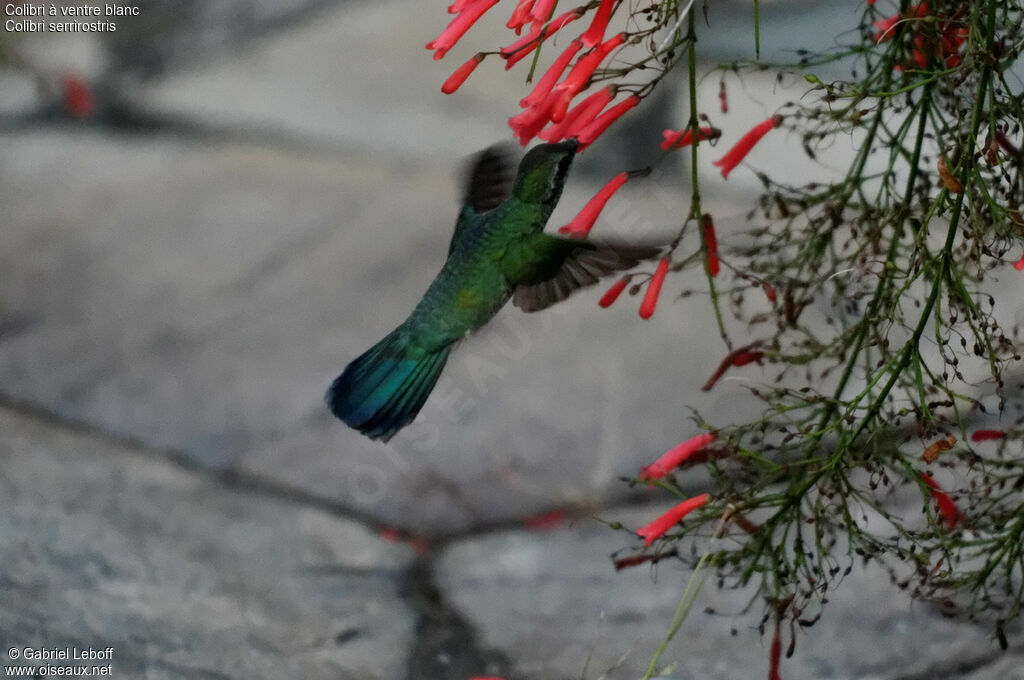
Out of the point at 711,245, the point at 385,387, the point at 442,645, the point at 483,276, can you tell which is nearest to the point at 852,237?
the point at 711,245

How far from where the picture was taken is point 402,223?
3514 mm

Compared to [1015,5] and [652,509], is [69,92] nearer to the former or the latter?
[652,509]

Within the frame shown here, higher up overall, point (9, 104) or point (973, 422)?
point (9, 104)

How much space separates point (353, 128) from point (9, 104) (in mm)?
1286

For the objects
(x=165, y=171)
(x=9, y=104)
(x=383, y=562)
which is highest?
(x=9, y=104)

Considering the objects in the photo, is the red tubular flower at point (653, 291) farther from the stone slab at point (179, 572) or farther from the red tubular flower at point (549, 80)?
the stone slab at point (179, 572)

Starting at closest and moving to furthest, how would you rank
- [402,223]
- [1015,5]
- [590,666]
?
[1015,5] → [590,666] → [402,223]

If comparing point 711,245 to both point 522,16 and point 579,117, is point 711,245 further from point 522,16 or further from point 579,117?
point 522,16

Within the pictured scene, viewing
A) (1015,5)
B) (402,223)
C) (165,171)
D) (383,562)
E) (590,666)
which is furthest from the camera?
(165,171)

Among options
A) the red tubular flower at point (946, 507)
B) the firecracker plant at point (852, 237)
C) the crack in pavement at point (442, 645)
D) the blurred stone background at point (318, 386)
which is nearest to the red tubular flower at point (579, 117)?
the firecracker plant at point (852, 237)

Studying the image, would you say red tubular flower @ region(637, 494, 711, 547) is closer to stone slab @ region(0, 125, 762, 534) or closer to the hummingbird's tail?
the hummingbird's tail

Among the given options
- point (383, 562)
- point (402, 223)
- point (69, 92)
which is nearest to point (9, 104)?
point (69, 92)

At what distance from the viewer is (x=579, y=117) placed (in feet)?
3.89

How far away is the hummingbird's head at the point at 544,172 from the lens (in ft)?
4.17
